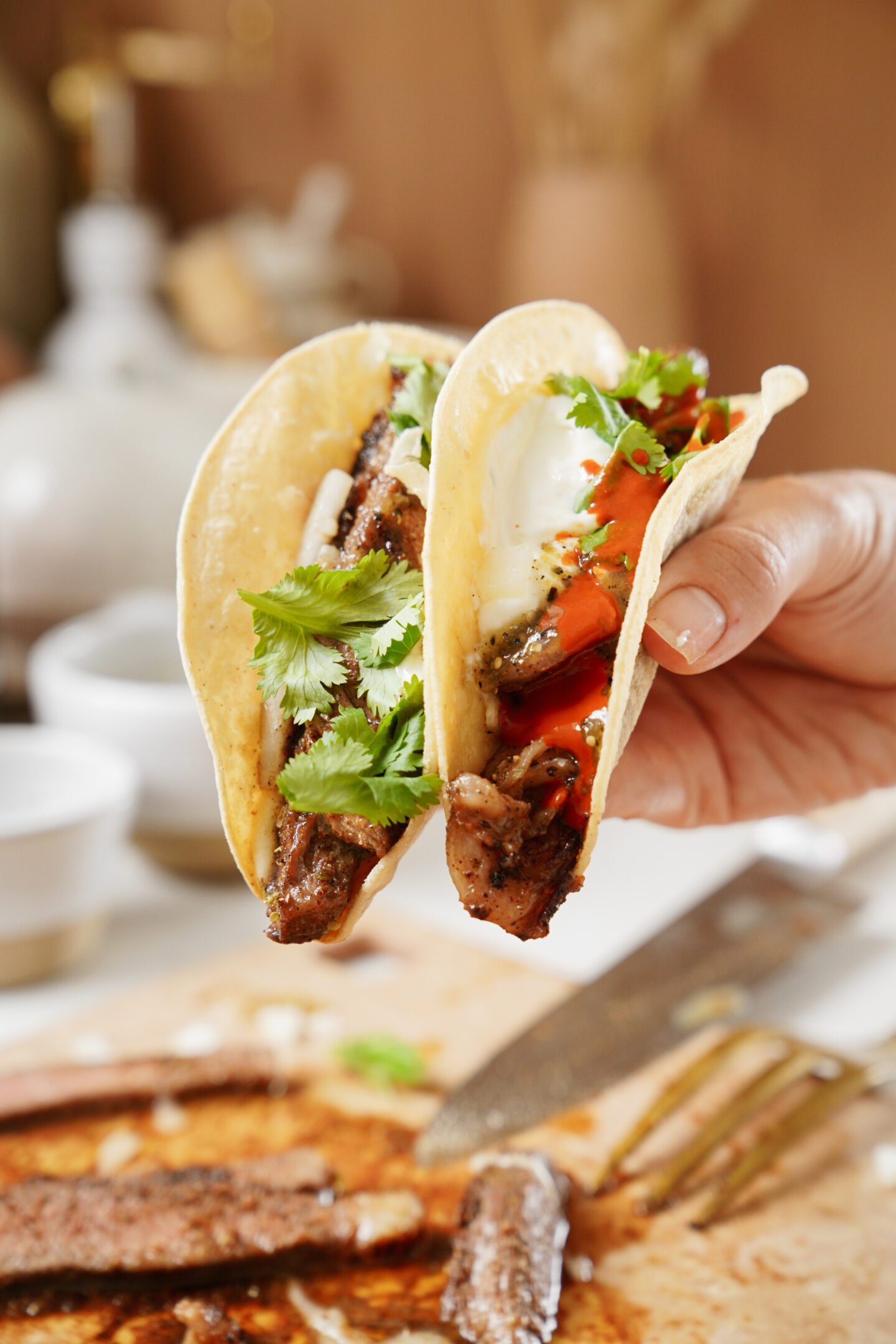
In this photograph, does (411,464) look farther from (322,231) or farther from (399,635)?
(322,231)

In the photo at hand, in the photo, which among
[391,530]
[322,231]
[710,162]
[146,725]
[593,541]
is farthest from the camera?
[322,231]

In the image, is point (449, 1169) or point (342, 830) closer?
point (342, 830)

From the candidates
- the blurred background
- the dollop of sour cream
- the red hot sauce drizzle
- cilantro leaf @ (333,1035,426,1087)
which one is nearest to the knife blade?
cilantro leaf @ (333,1035,426,1087)

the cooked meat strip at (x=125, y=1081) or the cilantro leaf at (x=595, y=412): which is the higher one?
the cilantro leaf at (x=595, y=412)

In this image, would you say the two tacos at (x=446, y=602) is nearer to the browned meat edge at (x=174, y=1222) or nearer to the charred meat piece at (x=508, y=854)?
the charred meat piece at (x=508, y=854)

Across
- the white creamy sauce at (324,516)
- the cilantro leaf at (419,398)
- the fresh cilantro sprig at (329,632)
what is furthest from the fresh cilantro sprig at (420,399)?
the fresh cilantro sprig at (329,632)

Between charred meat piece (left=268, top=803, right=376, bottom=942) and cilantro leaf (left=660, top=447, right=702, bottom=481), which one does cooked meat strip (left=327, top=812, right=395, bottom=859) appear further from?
cilantro leaf (left=660, top=447, right=702, bottom=481)

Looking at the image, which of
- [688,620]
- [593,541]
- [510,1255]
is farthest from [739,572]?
[510,1255]

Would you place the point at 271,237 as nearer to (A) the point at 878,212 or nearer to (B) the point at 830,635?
(A) the point at 878,212
